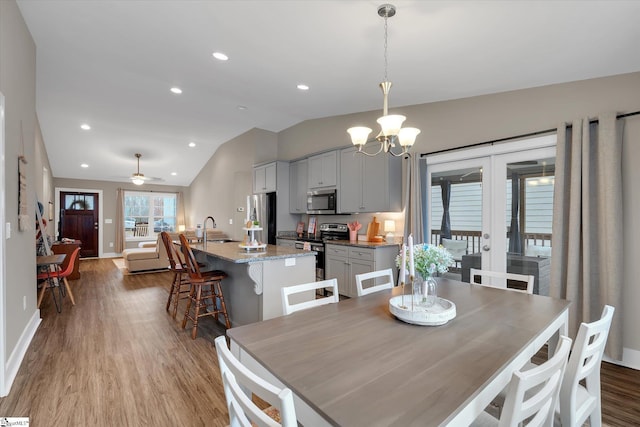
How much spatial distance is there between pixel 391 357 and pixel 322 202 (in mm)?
4114

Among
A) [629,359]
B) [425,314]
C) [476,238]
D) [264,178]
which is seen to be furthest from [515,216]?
[264,178]

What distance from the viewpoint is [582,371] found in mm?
1215

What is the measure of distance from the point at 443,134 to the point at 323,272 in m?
2.70

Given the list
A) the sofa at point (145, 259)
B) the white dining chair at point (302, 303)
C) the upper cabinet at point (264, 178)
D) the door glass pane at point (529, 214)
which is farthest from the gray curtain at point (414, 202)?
the sofa at point (145, 259)

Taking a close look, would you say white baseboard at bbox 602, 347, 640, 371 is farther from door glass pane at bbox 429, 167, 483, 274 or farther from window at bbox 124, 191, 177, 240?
window at bbox 124, 191, 177, 240

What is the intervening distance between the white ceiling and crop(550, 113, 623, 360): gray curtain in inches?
23.4

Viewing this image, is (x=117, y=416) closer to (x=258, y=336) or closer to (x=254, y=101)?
(x=258, y=336)

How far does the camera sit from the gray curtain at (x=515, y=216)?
3258 millimetres

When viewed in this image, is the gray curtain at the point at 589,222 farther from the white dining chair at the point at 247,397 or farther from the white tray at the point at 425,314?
the white dining chair at the point at 247,397

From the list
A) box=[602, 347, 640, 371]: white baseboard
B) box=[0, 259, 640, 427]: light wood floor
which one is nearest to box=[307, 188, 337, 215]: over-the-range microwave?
box=[0, 259, 640, 427]: light wood floor

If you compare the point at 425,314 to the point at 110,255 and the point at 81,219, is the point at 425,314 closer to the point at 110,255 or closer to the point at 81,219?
the point at 110,255

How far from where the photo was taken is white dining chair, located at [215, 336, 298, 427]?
682 millimetres

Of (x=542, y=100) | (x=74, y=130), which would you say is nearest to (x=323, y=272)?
(x=542, y=100)

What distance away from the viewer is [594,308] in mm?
2598
